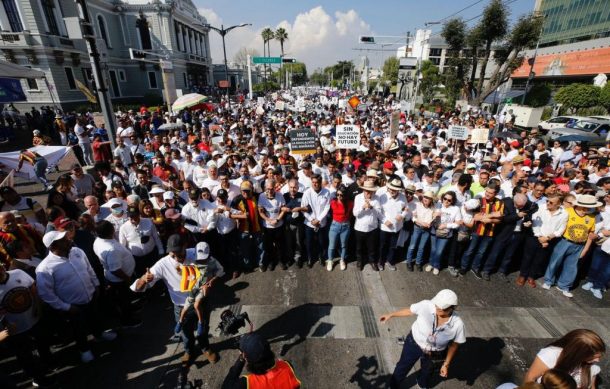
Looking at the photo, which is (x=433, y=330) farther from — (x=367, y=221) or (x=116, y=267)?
(x=116, y=267)

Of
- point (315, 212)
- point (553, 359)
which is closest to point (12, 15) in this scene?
point (315, 212)

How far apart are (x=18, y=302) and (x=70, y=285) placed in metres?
0.55

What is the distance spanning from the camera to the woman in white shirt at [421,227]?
546 centimetres

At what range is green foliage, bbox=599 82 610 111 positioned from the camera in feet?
73.6

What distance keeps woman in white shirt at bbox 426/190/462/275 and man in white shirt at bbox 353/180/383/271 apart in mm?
1056

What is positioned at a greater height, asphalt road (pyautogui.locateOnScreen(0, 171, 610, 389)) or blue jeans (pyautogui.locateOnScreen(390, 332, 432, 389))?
blue jeans (pyautogui.locateOnScreen(390, 332, 432, 389))

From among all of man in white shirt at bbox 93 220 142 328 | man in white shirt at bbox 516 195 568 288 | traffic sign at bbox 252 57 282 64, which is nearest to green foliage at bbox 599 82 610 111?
traffic sign at bbox 252 57 282 64

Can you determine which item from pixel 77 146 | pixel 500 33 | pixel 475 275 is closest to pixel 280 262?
pixel 475 275

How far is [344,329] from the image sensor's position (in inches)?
182

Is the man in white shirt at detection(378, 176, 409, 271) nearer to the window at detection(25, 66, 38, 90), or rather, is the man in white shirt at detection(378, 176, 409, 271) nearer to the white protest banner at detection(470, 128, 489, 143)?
the white protest banner at detection(470, 128, 489, 143)

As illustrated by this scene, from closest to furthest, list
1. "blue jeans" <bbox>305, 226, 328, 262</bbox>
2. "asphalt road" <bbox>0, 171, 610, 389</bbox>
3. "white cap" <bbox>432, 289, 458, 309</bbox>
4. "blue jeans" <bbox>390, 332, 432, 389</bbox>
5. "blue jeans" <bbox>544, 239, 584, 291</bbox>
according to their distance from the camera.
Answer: "white cap" <bbox>432, 289, 458, 309</bbox>
"blue jeans" <bbox>390, 332, 432, 389</bbox>
"asphalt road" <bbox>0, 171, 610, 389</bbox>
"blue jeans" <bbox>544, 239, 584, 291</bbox>
"blue jeans" <bbox>305, 226, 328, 262</bbox>

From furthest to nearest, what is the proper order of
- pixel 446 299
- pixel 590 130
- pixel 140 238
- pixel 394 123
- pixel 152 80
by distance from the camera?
pixel 152 80 < pixel 590 130 < pixel 394 123 < pixel 140 238 < pixel 446 299

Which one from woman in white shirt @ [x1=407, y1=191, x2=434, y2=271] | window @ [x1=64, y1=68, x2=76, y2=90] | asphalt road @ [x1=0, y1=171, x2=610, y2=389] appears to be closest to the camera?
asphalt road @ [x1=0, y1=171, x2=610, y2=389]

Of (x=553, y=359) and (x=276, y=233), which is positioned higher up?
(x=553, y=359)
